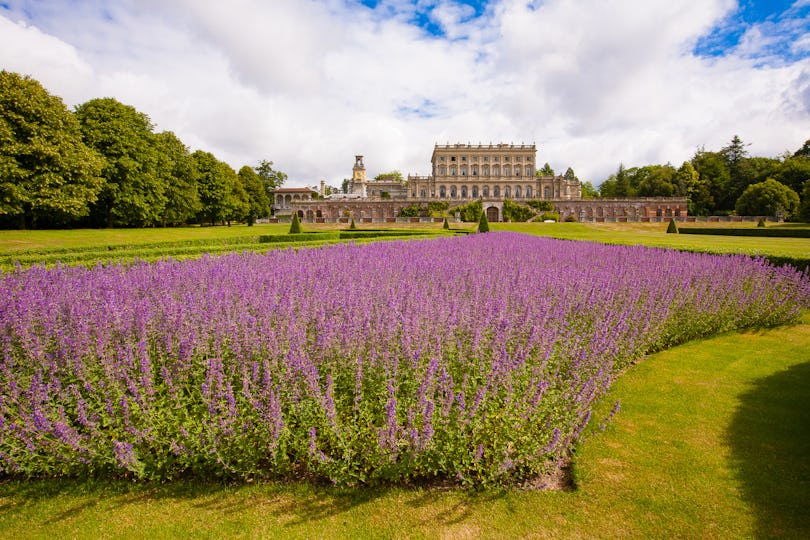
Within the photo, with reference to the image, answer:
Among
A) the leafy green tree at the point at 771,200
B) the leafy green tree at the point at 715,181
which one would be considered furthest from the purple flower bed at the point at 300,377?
the leafy green tree at the point at 715,181

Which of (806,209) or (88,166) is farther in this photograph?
(806,209)

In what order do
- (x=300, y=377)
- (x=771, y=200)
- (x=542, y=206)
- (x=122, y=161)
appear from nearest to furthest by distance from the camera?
(x=300, y=377) → (x=122, y=161) → (x=771, y=200) → (x=542, y=206)

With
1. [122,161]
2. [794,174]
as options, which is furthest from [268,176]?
[794,174]

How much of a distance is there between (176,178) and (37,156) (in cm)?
1320

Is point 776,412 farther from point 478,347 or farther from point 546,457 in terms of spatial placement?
point 478,347

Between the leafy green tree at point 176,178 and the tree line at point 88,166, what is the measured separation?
3.1 inches

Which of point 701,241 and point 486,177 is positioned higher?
point 486,177

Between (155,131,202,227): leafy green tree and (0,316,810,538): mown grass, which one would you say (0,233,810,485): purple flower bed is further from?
(155,131,202,227): leafy green tree

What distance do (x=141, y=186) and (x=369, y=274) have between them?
1182 inches

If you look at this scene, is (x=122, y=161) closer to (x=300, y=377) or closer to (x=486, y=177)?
(x=300, y=377)

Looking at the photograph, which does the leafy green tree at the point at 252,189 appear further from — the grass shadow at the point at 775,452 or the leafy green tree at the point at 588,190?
the leafy green tree at the point at 588,190

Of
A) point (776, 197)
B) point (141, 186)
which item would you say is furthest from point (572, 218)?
point (141, 186)

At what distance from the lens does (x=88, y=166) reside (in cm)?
2388

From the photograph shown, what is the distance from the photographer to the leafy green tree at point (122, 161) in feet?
90.6
